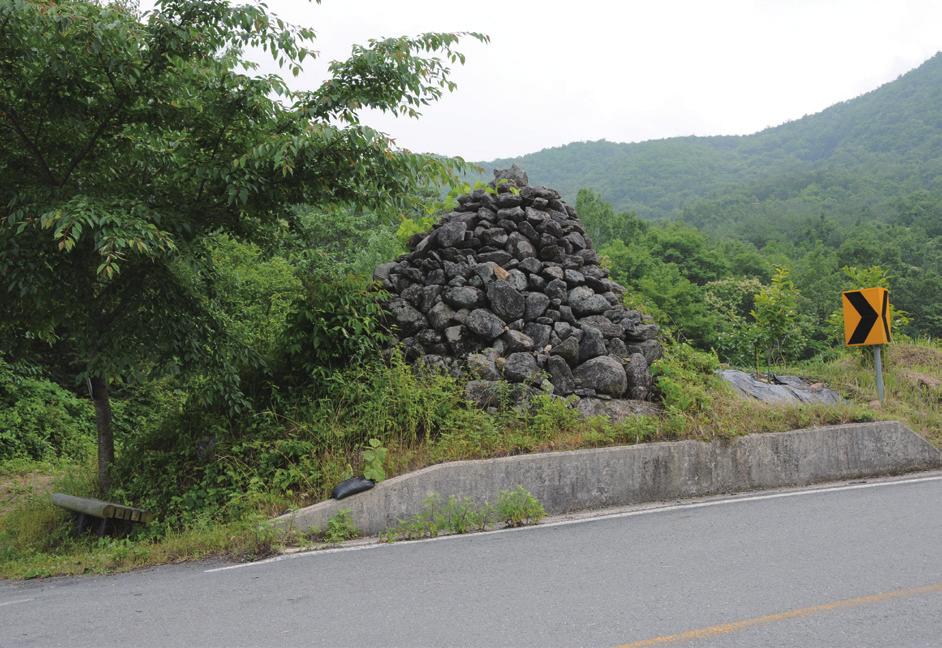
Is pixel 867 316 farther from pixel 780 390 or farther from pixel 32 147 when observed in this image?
pixel 32 147

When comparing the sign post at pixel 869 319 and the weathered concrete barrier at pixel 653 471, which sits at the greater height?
the sign post at pixel 869 319

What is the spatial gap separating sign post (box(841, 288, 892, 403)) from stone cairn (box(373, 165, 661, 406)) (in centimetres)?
293

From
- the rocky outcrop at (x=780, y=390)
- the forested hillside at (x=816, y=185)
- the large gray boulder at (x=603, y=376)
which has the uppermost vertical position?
the forested hillside at (x=816, y=185)

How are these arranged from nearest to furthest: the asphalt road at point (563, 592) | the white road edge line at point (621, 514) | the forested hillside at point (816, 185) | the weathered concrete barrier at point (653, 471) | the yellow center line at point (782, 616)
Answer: the yellow center line at point (782, 616) → the asphalt road at point (563, 592) → the white road edge line at point (621, 514) → the weathered concrete barrier at point (653, 471) → the forested hillside at point (816, 185)

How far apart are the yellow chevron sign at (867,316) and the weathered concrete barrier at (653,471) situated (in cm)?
152

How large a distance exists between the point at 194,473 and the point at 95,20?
15.3ft

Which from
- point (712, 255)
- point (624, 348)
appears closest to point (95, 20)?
point (624, 348)

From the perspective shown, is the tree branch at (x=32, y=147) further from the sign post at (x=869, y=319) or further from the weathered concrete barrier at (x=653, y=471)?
the sign post at (x=869, y=319)

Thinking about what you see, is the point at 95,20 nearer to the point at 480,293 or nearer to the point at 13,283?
the point at 13,283

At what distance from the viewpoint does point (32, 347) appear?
26.7ft

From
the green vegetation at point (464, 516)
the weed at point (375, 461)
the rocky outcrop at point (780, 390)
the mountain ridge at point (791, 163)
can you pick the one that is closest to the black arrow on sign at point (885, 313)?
the rocky outcrop at point (780, 390)

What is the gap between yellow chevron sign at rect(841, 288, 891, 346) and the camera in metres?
9.50

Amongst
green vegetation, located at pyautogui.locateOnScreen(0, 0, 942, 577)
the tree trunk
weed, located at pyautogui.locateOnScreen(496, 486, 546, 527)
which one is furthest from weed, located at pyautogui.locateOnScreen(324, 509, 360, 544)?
the tree trunk

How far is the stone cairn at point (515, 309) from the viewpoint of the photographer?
859cm
